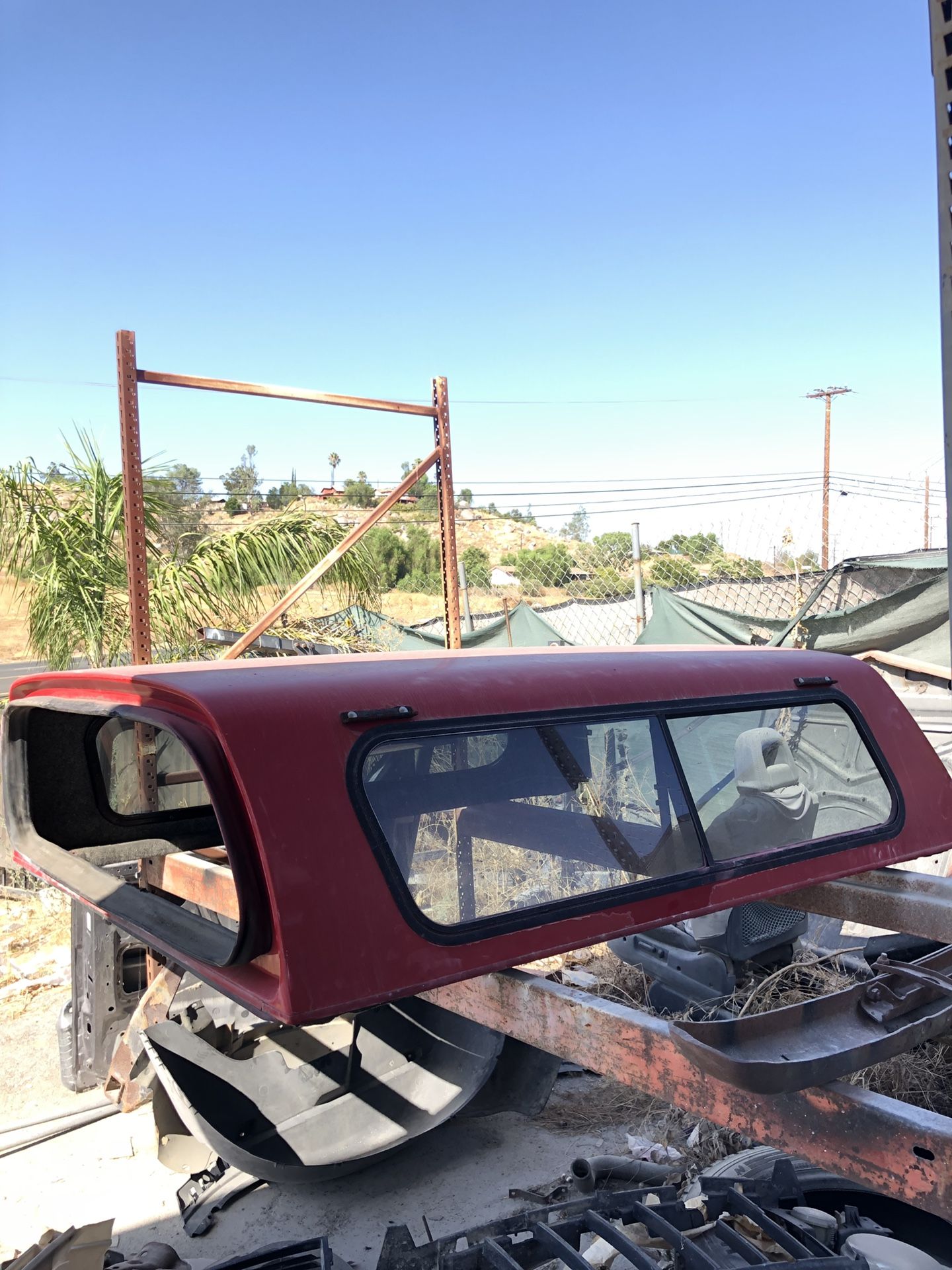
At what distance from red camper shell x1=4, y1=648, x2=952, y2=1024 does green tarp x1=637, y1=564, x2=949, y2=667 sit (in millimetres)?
5329

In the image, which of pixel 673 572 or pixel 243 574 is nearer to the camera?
pixel 243 574

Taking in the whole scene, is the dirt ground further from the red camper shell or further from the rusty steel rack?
the rusty steel rack

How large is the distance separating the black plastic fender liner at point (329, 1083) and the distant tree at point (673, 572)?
595 cm

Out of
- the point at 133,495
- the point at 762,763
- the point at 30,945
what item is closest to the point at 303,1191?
the point at 762,763

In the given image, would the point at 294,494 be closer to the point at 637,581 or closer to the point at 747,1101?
the point at 637,581

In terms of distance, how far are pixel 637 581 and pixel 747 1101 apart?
739 cm

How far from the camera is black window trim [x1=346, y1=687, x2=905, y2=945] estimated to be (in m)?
1.76

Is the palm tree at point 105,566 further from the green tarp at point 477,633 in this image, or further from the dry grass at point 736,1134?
the dry grass at point 736,1134

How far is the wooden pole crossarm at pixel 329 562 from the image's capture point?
4531mm

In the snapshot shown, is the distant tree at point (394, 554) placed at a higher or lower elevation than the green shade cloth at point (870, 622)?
higher

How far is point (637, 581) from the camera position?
28.9 feet

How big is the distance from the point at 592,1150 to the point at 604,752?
2552 millimetres

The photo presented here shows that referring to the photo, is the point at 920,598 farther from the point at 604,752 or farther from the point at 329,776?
the point at 329,776

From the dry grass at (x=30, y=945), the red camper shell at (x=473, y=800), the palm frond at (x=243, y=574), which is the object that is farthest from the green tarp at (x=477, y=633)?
the red camper shell at (x=473, y=800)
